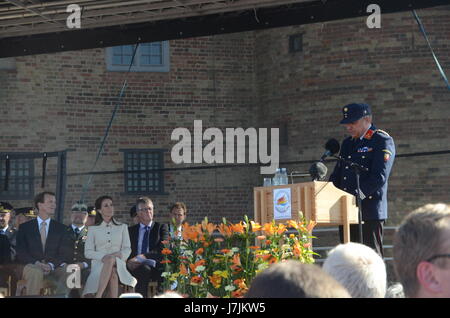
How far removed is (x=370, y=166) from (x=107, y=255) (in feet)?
12.5

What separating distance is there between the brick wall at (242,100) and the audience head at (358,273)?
13.8 metres

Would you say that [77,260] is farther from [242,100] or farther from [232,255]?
[242,100]

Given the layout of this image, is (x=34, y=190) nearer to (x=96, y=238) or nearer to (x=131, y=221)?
(x=131, y=221)

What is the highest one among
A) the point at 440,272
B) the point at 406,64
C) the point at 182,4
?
the point at 406,64

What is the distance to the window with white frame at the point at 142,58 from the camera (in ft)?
62.5

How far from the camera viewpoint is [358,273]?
341 centimetres

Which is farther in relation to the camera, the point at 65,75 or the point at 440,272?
the point at 65,75

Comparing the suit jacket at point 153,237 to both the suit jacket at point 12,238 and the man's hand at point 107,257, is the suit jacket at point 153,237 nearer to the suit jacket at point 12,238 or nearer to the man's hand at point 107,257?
the man's hand at point 107,257

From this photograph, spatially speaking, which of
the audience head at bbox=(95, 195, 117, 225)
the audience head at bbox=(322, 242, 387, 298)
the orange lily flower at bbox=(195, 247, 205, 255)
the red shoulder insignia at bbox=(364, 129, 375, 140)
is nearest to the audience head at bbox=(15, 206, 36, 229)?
the audience head at bbox=(95, 195, 117, 225)

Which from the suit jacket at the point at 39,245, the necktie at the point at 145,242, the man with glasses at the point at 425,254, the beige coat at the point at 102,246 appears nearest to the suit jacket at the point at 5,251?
the suit jacket at the point at 39,245

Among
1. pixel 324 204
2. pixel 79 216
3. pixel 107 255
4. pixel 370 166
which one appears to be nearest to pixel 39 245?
pixel 107 255

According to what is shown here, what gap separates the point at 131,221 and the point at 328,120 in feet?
15.3

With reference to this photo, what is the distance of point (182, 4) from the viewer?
9.09m

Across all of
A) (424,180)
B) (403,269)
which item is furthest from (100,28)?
(424,180)
